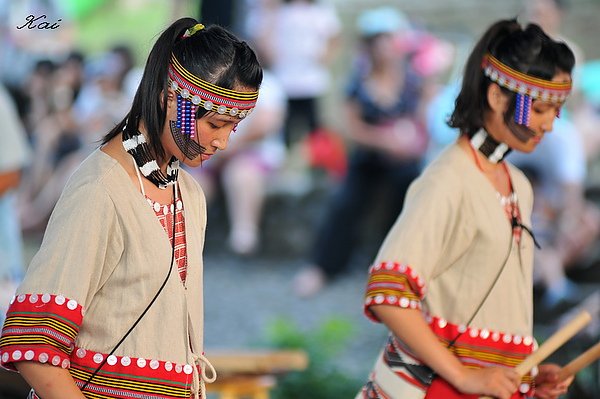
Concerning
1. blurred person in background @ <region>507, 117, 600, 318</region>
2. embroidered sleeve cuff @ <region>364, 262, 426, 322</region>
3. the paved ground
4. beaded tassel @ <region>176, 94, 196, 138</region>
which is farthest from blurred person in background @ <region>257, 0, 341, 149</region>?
beaded tassel @ <region>176, 94, 196, 138</region>

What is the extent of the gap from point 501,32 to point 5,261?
7.28ft

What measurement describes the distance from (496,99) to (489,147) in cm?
12

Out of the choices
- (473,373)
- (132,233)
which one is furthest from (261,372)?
(132,233)

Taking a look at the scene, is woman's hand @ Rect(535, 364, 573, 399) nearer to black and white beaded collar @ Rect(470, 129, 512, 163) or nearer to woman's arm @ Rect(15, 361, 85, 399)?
black and white beaded collar @ Rect(470, 129, 512, 163)

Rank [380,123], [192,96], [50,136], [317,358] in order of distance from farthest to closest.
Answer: [50,136]
[380,123]
[317,358]
[192,96]

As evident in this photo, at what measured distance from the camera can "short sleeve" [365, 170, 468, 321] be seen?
99.9 inches

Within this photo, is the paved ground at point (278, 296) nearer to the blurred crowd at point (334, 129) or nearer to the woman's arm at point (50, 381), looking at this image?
the blurred crowd at point (334, 129)

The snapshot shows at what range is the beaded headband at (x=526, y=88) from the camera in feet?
8.64

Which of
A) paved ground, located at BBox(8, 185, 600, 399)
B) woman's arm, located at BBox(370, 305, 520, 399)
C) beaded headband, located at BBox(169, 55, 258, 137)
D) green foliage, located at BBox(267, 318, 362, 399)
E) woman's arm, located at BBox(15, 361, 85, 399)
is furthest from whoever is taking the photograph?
paved ground, located at BBox(8, 185, 600, 399)

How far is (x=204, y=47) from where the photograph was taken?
210 cm

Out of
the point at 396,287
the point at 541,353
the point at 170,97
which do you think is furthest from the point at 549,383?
the point at 170,97

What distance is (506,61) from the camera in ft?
8.80

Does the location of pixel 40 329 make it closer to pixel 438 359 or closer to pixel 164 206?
pixel 164 206

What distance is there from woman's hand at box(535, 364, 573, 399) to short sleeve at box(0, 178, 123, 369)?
4.18 ft
